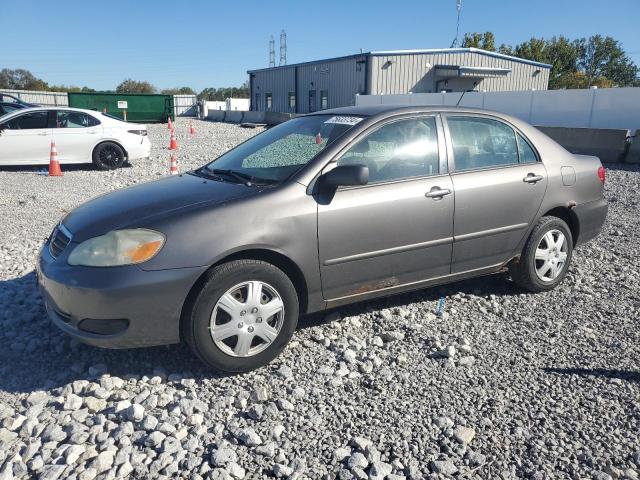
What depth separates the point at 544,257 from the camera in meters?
4.73

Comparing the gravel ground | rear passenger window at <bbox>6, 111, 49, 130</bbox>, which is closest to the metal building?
rear passenger window at <bbox>6, 111, 49, 130</bbox>

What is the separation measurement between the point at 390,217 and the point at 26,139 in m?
10.4

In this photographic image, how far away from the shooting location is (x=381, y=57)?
1417 inches

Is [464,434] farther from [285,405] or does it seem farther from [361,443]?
[285,405]

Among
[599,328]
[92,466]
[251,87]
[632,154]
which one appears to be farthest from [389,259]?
[251,87]

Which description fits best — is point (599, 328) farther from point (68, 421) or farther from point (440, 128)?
point (68, 421)

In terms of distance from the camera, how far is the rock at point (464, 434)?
9.20 ft

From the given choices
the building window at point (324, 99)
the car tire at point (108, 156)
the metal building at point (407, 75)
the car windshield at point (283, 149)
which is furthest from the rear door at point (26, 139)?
the building window at point (324, 99)

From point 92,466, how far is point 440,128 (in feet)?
10.7

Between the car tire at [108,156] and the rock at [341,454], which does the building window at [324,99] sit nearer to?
the car tire at [108,156]

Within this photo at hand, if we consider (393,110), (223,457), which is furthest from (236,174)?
(223,457)

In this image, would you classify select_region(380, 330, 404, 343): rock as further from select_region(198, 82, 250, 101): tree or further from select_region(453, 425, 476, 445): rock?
select_region(198, 82, 250, 101): tree

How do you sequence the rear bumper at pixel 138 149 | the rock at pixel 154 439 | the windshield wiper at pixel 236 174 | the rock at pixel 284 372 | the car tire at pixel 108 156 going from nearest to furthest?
the rock at pixel 154 439 → the rock at pixel 284 372 → the windshield wiper at pixel 236 174 → the car tire at pixel 108 156 → the rear bumper at pixel 138 149

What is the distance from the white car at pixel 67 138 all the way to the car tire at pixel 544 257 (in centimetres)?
1008
